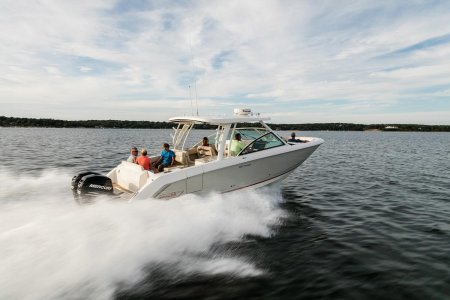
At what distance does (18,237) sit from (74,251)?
4.21 feet

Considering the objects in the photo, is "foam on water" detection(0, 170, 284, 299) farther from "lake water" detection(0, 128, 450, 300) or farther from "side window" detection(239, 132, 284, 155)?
"side window" detection(239, 132, 284, 155)

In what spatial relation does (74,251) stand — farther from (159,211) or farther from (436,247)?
(436,247)

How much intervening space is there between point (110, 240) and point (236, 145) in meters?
4.78

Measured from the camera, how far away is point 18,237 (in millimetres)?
5898

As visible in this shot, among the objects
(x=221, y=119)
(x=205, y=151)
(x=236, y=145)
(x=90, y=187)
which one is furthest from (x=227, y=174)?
(x=90, y=187)

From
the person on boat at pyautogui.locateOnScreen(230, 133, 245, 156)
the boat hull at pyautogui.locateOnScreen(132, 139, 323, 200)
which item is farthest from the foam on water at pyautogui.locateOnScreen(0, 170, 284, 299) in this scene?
the person on boat at pyautogui.locateOnScreen(230, 133, 245, 156)

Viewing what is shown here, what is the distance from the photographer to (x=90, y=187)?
306 inches

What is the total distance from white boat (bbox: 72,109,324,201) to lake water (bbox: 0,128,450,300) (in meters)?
0.42

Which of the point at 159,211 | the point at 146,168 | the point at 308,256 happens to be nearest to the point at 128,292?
the point at 159,211

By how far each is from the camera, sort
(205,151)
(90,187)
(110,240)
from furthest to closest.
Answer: (205,151) → (90,187) → (110,240)

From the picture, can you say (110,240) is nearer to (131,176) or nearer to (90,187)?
(90,187)

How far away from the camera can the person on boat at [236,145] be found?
9.49m

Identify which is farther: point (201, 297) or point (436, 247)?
point (436, 247)

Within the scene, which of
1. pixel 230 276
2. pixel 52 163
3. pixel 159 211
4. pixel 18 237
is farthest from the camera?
pixel 52 163
